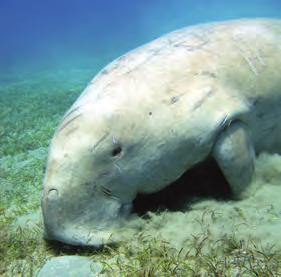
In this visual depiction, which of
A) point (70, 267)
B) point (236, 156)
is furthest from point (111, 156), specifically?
point (236, 156)

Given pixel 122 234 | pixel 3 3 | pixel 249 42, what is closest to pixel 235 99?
pixel 249 42

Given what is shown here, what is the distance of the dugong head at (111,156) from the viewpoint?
3.67 meters

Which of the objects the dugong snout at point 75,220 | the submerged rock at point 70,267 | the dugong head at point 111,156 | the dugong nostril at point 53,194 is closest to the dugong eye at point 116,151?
the dugong head at point 111,156

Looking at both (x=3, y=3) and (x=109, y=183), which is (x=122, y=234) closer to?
(x=109, y=183)

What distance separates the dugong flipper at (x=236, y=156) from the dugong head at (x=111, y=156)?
188mm

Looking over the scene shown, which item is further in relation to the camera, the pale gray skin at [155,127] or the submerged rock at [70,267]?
the pale gray skin at [155,127]

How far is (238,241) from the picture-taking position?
3523 mm

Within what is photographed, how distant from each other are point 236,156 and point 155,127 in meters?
1.00

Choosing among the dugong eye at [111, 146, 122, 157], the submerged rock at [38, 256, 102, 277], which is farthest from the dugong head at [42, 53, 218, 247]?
the submerged rock at [38, 256, 102, 277]

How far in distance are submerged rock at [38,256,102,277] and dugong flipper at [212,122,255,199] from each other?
1755 millimetres

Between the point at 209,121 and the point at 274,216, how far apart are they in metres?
1.21

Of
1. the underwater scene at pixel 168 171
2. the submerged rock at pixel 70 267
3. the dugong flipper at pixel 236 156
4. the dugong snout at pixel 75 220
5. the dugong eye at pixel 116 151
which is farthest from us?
the dugong flipper at pixel 236 156

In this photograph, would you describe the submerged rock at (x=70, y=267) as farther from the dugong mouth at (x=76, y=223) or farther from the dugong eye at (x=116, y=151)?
the dugong eye at (x=116, y=151)

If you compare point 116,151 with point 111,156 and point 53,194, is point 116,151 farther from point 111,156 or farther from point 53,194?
point 53,194
